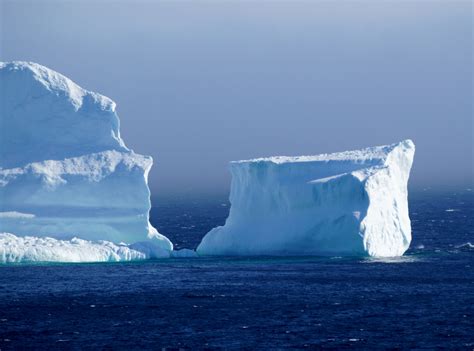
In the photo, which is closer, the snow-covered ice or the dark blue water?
the dark blue water

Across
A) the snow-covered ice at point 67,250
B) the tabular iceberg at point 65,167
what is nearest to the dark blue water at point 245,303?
the snow-covered ice at point 67,250

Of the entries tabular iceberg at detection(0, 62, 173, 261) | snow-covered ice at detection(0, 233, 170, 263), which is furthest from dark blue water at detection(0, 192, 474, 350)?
tabular iceberg at detection(0, 62, 173, 261)

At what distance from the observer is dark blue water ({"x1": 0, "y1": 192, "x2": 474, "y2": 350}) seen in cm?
3350

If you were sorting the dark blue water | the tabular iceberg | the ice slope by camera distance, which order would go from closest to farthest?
the dark blue water < the ice slope < the tabular iceberg

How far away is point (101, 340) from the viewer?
3356 cm

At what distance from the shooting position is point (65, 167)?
53.5 m

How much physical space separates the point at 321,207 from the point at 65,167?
1343 centimetres

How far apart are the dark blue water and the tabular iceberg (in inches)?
147

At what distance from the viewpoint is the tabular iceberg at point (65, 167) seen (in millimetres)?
52594

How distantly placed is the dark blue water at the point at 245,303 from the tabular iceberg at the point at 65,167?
3.73 m

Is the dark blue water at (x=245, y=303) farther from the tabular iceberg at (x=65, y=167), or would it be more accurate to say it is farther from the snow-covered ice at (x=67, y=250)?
the tabular iceberg at (x=65, y=167)

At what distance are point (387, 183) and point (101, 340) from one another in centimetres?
2176

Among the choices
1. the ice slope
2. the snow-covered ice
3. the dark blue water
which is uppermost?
the ice slope

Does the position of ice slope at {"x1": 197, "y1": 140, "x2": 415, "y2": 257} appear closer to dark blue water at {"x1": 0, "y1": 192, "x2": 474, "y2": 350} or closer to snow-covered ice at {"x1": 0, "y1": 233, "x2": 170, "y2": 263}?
dark blue water at {"x1": 0, "y1": 192, "x2": 474, "y2": 350}
